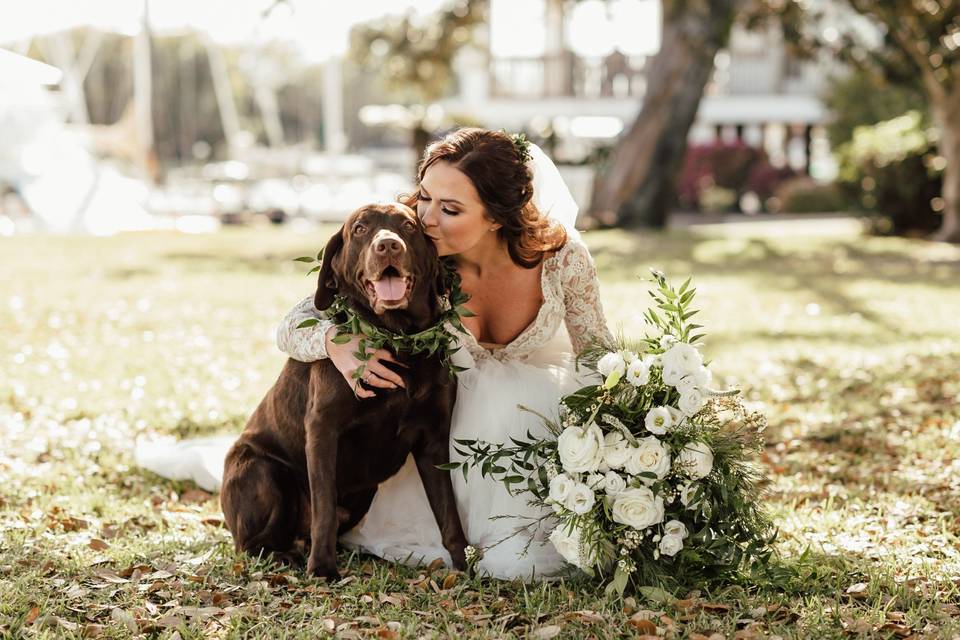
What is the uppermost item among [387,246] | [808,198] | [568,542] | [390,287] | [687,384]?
[387,246]

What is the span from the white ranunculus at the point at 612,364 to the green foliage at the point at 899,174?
15462mm

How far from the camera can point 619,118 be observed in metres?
35.7

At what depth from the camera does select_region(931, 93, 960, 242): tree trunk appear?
1602 centimetres

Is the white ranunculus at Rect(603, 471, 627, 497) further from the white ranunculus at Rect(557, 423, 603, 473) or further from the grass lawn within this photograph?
the grass lawn

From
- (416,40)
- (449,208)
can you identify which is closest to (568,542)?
(449,208)

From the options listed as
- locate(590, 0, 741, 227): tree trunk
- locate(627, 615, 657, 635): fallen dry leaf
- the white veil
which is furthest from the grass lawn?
locate(590, 0, 741, 227): tree trunk

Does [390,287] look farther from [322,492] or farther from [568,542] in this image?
[568,542]

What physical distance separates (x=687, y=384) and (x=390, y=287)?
3.34 feet

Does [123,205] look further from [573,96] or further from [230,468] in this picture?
[230,468]

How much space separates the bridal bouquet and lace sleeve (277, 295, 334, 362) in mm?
615

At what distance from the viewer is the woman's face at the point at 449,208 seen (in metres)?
4.03

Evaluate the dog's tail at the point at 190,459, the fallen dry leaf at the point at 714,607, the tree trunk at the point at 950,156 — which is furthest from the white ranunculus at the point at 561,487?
the tree trunk at the point at 950,156

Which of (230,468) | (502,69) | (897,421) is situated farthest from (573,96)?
(230,468)

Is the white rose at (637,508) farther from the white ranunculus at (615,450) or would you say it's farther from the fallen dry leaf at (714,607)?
the fallen dry leaf at (714,607)
